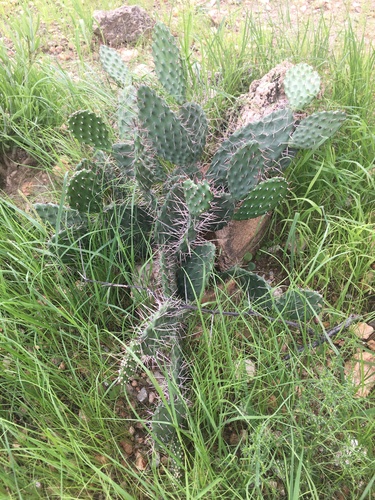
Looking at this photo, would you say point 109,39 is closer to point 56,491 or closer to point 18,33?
point 18,33

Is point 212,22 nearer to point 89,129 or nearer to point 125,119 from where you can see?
point 125,119

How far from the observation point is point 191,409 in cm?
145

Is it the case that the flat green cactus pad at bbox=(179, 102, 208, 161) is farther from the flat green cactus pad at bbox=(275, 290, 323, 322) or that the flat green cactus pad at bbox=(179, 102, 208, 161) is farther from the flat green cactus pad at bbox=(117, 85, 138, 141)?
the flat green cactus pad at bbox=(275, 290, 323, 322)

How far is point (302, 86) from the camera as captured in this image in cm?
191

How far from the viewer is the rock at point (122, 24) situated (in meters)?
3.19

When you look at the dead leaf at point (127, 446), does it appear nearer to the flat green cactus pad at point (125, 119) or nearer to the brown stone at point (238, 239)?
the brown stone at point (238, 239)

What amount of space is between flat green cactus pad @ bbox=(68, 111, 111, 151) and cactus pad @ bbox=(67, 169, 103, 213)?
0.59 ft

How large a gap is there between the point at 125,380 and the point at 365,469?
739 mm

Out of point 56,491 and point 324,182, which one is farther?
point 324,182

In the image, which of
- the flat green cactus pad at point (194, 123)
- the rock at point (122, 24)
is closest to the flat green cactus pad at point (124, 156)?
the flat green cactus pad at point (194, 123)

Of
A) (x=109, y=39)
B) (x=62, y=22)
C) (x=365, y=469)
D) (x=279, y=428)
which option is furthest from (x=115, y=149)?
(x=62, y=22)

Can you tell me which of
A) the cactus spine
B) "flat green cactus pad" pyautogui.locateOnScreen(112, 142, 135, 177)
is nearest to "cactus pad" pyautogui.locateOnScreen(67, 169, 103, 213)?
the cactus spine

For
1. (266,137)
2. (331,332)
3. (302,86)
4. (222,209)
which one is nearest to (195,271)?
(222,209)

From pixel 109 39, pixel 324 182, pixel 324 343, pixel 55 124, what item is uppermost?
pixel 109 39
